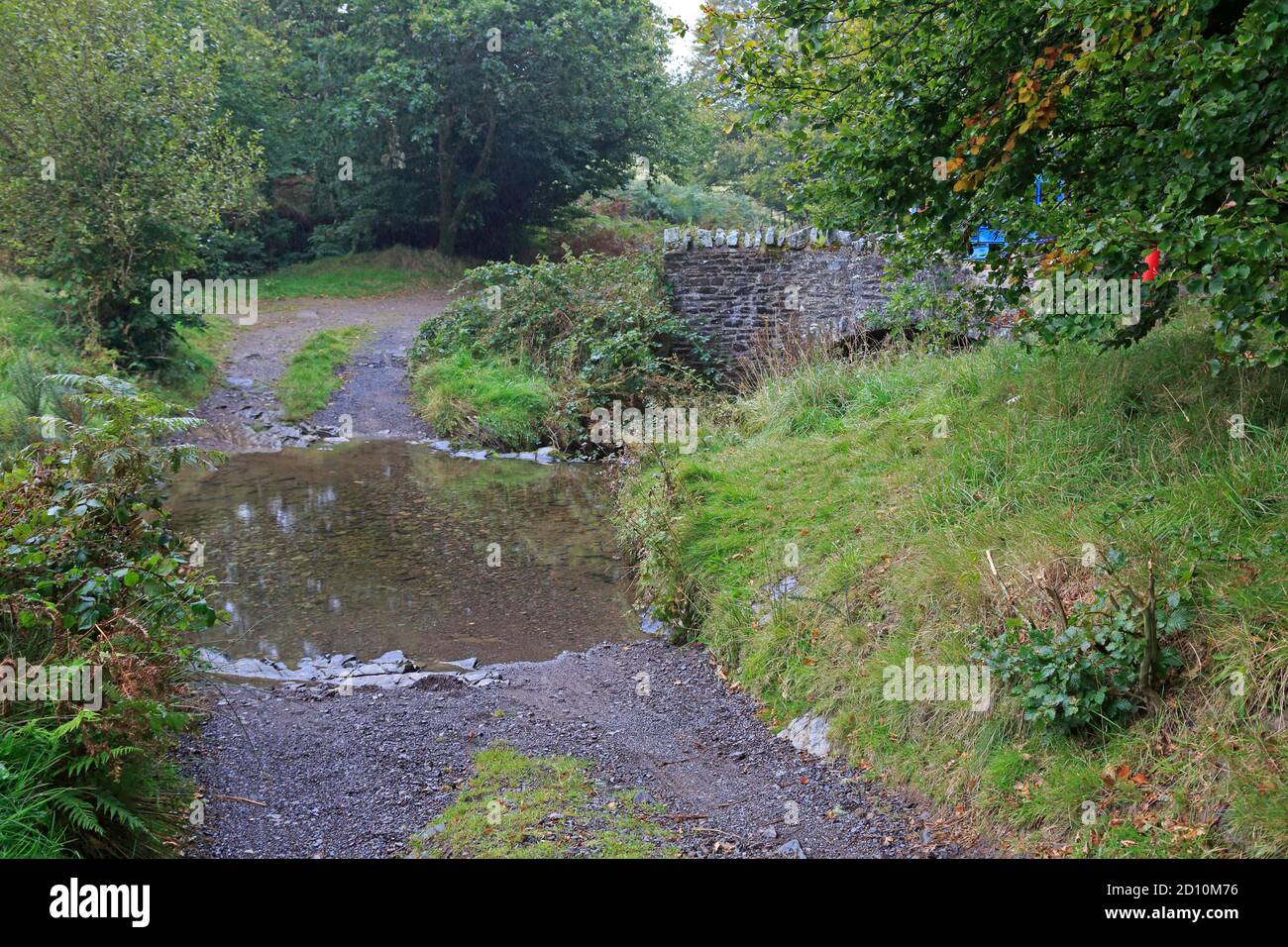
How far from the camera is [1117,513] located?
5367 mm

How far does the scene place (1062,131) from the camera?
234 inches

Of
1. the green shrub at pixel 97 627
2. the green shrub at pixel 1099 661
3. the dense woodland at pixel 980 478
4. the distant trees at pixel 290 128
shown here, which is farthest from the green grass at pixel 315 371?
the green shrub at pixel 1099 661

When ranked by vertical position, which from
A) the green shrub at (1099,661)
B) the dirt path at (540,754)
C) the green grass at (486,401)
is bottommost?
the dirt path at (540,754)

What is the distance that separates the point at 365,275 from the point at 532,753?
23.7m

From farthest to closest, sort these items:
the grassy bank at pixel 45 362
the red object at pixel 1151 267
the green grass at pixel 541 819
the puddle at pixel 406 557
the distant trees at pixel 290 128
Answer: the distant trees at pixel 290 128 < the grassy bank at pixel 45 362 < the puddle at pixel 406 557 < the red object at pixel 1151 267 < the green grass at pixel 541 819

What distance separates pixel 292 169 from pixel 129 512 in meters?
26.5

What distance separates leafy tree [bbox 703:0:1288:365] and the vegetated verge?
7426 mm

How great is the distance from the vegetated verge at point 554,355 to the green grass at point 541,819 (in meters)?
9.49

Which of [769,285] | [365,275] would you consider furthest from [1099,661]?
[365,275]

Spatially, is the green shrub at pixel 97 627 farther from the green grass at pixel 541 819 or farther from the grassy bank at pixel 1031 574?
the grassy bank at pixel 1031 574

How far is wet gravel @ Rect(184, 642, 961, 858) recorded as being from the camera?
4559 mm

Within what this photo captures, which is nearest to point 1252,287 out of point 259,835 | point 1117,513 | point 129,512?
point 1117,513

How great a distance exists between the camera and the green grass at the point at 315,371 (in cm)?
1703

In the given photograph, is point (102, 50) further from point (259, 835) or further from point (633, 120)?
point (633, 120)
